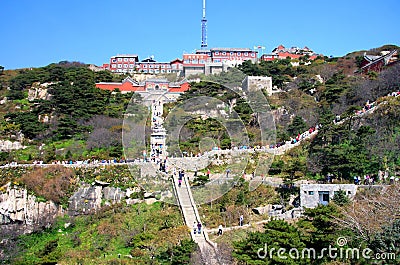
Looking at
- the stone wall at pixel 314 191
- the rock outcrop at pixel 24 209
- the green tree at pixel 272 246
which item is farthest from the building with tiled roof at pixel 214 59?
the green tree at pixel 272 246

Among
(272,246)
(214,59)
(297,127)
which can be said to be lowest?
(272,246)

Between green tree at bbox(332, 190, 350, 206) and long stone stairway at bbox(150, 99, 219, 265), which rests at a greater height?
green tree at bbox(332, 190, 350, 206)

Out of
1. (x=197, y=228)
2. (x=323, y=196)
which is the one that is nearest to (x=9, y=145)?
(x=197, y=228)

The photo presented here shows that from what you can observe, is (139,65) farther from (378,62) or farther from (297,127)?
(297,127)

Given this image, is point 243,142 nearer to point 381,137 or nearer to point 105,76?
point 381,137

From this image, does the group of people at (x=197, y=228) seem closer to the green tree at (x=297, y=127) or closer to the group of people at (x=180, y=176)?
the group of people at (x=180, y=176)

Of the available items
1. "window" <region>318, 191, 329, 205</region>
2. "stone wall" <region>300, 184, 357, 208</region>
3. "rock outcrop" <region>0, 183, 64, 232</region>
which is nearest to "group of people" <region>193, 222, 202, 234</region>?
"stone wall" <region>300, 184, 357, 208</region>

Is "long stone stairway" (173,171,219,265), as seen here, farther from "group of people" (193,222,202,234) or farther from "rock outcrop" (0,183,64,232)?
"rock outcrop" (0,183,64,232)

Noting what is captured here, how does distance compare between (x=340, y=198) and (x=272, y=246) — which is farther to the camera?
(x=340, y=198)

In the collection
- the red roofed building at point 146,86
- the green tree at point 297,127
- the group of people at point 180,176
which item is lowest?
the group of people at point 180,176

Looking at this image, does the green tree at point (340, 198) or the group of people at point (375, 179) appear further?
the group of people at point (375, 179)

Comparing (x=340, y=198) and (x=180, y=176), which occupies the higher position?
(x=180, y=176)

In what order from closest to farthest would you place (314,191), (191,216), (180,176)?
(191,216), (314,191), (180,176)

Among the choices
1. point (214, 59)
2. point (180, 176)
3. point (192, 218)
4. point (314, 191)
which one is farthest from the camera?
point (214, 59)
